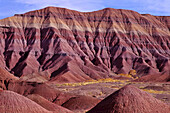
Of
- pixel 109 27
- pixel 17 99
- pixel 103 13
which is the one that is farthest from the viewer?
pixel 103 13

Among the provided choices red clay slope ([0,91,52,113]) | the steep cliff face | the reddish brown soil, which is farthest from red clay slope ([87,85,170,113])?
the steep cliff face

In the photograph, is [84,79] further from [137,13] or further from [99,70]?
[137,13]

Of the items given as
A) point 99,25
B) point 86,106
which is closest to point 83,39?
point 99,25

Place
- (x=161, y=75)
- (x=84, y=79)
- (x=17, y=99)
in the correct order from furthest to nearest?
(x=84, y=79) < (x=161, y=75) < (x=17, y=99)

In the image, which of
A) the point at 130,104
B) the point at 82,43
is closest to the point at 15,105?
the point at 130,104

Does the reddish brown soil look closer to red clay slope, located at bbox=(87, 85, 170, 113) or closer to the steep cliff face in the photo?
red clay slope, located at bbox=(87, 85, 170, 113)

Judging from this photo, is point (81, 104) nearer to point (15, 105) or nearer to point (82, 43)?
point (15, 105)

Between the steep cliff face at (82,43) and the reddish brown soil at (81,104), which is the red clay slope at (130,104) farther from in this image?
the steep cliff face at (82,43)
